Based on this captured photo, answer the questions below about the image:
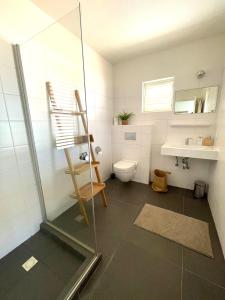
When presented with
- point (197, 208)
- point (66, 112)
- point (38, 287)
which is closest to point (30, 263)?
point (38, 287)

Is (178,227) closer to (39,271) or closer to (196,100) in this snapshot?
(39,271)

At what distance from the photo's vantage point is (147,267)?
118 cm

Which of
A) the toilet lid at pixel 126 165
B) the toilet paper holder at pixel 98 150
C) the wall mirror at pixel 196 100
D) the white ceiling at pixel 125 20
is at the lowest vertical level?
the toilet lid at pixel 126 165

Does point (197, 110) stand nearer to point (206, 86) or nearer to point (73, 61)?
point (206, 86)

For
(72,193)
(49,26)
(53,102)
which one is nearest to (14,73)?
(53,102)

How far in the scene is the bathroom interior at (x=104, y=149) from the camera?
1137mm

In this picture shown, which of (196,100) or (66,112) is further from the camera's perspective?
(196,100)

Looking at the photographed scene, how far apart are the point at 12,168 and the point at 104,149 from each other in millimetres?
1556

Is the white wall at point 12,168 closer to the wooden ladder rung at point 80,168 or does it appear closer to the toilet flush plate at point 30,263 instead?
the toilet flush plate at point 30,263

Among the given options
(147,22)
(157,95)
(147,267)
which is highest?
(147,22)

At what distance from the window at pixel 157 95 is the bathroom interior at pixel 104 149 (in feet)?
0.06

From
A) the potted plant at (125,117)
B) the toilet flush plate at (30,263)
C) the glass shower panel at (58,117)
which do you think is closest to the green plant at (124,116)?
the potted plant at (125,117)

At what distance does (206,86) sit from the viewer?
2027mm

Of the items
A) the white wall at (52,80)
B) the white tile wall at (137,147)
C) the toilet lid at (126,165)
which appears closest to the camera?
the white wall at (52,80)
